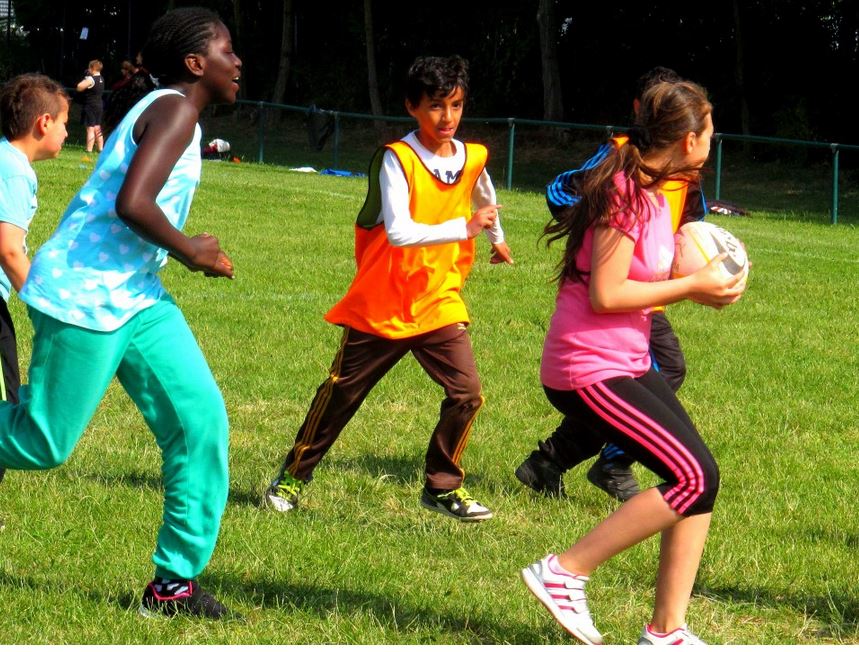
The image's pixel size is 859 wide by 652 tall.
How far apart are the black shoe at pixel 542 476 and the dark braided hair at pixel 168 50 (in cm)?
276

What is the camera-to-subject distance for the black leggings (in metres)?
4.09

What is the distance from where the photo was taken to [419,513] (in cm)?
606

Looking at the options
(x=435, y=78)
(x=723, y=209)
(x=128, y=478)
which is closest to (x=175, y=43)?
(x=435, y=78)

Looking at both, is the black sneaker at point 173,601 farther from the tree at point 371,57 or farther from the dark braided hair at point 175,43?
the tree at point 371,57

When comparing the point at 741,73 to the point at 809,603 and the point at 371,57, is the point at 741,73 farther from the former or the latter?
the point at 809,603

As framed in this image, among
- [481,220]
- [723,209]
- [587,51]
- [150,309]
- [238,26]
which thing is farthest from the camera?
[238,26]

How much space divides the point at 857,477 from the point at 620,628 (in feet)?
9.02

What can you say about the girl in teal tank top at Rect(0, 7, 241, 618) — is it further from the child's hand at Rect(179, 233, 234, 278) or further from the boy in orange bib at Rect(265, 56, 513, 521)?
the boy in orange bib at Rect(265, 56, 513, 521)

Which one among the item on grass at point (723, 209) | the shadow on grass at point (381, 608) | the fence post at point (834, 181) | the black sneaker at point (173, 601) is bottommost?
the item on grass at point (723, 209)

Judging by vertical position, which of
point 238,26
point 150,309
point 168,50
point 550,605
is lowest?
point 550,605

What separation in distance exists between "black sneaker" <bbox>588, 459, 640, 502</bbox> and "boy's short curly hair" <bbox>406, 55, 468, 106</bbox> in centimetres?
183

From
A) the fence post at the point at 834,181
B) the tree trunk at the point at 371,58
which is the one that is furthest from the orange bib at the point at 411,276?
the tree trunk at the point at 371,58

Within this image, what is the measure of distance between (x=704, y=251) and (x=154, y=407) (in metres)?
1.79

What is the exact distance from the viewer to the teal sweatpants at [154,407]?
4.21 m
